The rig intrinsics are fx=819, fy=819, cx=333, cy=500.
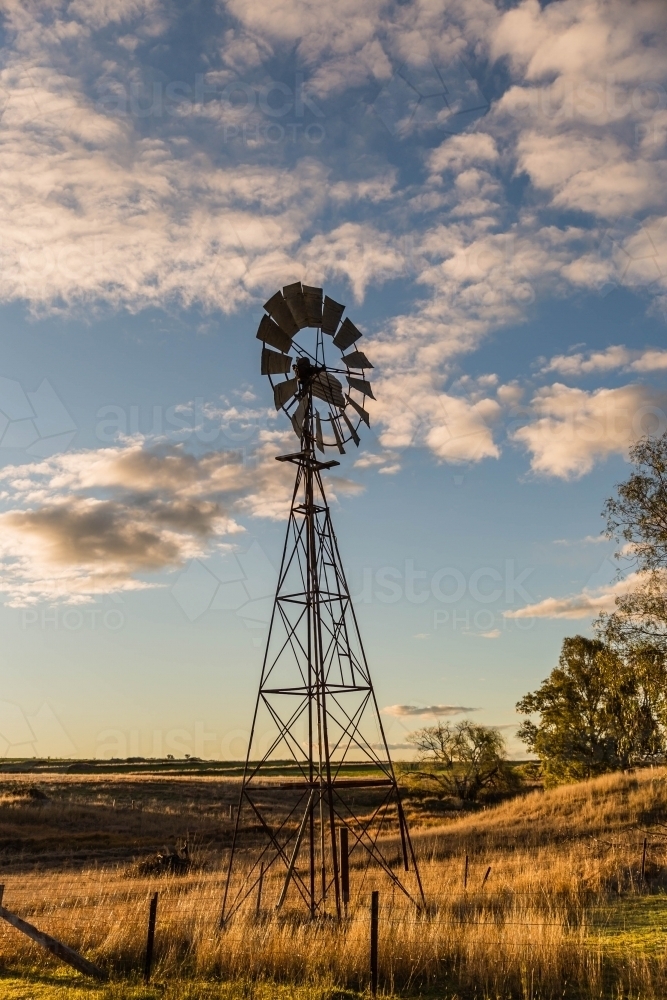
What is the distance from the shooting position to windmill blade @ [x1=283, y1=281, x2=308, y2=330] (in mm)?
17078

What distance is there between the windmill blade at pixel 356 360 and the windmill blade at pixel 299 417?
1.34 metres

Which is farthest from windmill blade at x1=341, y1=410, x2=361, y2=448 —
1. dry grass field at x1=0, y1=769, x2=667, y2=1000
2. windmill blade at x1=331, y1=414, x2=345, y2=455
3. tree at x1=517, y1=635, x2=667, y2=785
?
tree at x1=517, y1=635, x2=667, y2=785

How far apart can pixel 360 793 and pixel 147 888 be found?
36.4m

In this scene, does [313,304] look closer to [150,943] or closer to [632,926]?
[150,943]

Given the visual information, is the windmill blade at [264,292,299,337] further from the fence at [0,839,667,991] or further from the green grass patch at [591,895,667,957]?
the green grass patch at [591,895,667,957]

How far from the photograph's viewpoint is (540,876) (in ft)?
A: 58.2

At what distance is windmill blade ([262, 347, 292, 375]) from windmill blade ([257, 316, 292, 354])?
0.18 metres

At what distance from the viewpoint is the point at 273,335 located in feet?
56.3

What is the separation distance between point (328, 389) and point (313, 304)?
1.82m

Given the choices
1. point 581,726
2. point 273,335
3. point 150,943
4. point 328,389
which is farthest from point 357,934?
point 581,726

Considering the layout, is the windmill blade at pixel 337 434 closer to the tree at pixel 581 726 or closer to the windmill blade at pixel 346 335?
the windmill blade at pixel 346 335

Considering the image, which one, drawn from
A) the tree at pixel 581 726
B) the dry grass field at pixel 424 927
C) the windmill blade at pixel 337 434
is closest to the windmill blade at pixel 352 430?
the windmill blade at pixel 337 434

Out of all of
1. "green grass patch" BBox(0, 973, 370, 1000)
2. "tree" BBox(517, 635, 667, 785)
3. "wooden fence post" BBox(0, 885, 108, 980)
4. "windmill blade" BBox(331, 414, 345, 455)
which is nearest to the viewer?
"green grass patch" BBox(0, 973, 370, 1000)

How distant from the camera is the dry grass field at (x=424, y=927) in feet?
33.9
